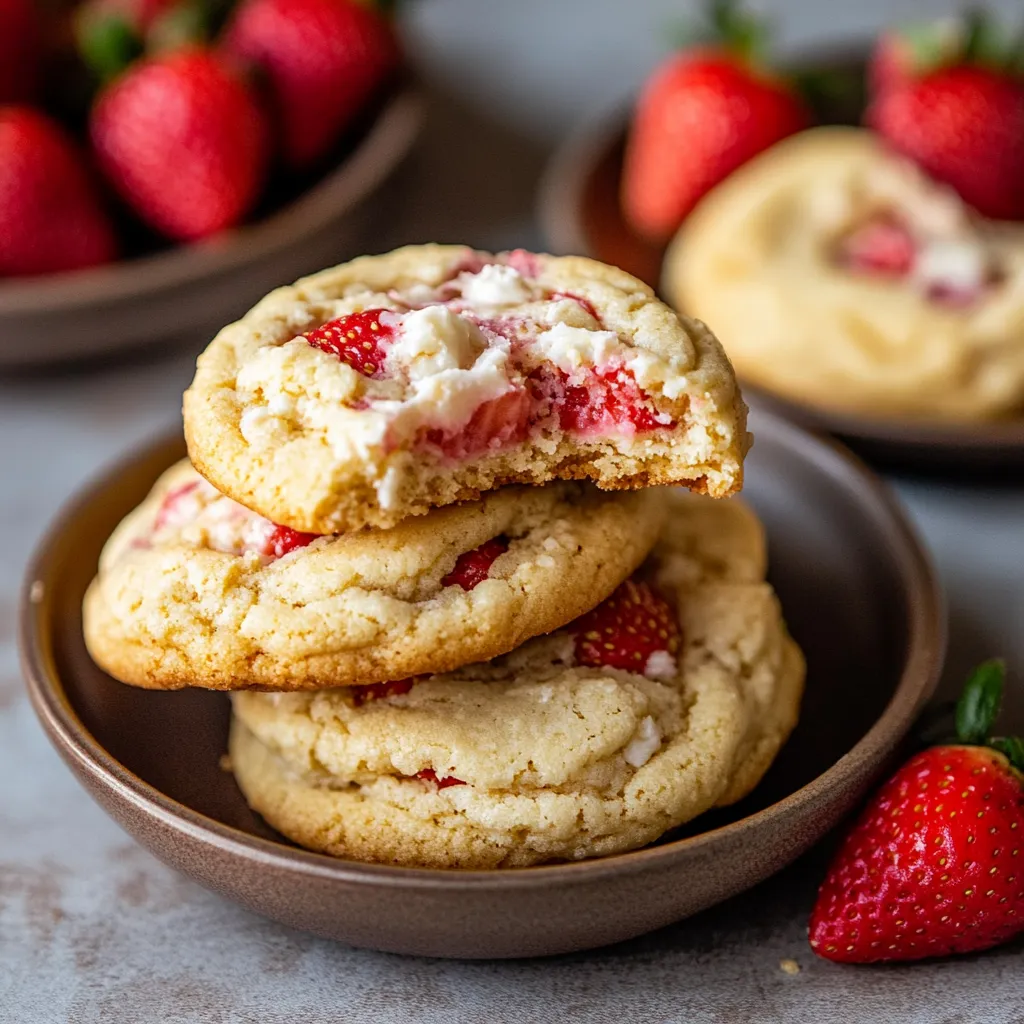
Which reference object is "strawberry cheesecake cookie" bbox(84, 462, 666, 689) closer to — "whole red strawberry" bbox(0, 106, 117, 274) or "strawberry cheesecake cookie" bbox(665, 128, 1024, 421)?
"strawberry cheesecake cookie" bbox(665, 128, 1024, 421)

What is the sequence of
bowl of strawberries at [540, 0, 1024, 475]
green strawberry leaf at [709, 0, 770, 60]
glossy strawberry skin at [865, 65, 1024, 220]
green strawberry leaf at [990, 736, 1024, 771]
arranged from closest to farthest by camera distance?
green strawberry leaf at [990, 736, 1024, 771] < bowl of strawberries at [540, 0, 1024, 475] < glossy strawberry skin at [865, 65, 1024, 220] < green strawberry leaf at [709, 0, 770, 60]

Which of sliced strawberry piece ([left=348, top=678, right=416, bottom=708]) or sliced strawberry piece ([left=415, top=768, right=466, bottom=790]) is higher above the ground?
sliced strawberry piece ([left=348, top=678, right=416, bottom=708])

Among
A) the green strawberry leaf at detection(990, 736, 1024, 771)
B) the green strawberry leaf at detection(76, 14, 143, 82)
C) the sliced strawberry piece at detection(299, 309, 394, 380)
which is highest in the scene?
the sliced strawberry piece at detection(299, 309, 394, 380)

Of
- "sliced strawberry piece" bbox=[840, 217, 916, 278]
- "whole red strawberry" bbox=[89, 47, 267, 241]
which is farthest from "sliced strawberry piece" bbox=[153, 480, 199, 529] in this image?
"sliced strawberry piece" bbox=[840, 217, 916, 278]

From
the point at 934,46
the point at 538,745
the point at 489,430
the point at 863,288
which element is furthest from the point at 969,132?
the point at 538,745

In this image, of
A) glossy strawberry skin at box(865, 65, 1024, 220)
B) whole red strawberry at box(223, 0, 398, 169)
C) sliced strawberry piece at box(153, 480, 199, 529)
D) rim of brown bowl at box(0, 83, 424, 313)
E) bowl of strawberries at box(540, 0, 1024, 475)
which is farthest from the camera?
whole red strawberry at box(223, 0, 398, 169)

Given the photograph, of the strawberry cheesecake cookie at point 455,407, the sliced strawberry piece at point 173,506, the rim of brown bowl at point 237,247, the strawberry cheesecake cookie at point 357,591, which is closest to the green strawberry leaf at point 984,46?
the rim of brown bowl at point 237,247

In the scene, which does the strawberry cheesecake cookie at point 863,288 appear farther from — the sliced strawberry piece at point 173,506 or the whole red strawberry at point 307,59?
the sliced strawberry piece at point 173,506

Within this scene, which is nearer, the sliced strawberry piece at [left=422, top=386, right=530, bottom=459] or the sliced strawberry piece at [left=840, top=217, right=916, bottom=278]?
the sliced strawberry piece at [left=422, top=386, right=530, bottom=459]
